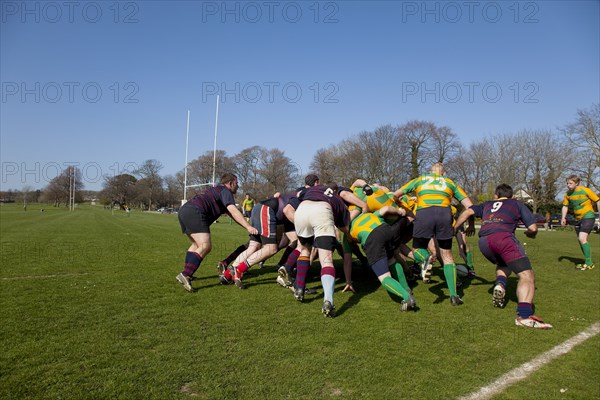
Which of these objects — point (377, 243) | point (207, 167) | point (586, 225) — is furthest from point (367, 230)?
point (207, 167)

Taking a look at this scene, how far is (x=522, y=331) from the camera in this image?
14.7 feet

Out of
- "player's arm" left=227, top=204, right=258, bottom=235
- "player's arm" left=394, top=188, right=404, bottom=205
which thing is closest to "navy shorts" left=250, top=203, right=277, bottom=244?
"player's arm" left=227, top=204, right=258, bottom=235

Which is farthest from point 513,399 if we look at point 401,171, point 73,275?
point 401,171

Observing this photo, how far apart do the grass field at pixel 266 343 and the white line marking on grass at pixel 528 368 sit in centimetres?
6

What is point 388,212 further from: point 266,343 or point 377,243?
point 266,343

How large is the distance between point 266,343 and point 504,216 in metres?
3.82

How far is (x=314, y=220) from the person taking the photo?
17.4 ft

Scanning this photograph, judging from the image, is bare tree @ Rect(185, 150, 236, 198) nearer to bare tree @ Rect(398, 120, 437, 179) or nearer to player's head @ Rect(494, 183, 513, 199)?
bare tree @ Rect(398, 120, 437, 179)

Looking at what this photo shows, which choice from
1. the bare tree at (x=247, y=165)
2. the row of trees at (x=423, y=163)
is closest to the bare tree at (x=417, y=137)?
the row of trees at (x=423, y=163)

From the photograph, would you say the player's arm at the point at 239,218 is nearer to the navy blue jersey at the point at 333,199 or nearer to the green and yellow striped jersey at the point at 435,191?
the navy blue jersey at the point at 333,199

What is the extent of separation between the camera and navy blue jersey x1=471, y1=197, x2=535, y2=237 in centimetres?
548

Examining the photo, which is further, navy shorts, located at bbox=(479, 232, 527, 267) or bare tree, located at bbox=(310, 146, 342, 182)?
bare tree, located at bbox=(310, 146, 342, 182)

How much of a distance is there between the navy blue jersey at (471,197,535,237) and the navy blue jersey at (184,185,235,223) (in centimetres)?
387

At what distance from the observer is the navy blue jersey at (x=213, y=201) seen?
635cm
